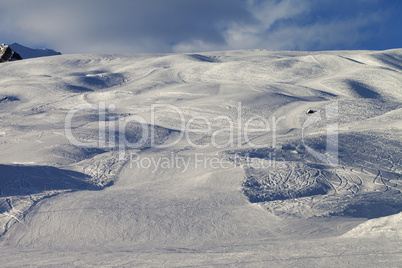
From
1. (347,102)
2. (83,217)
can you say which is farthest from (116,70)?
(83,217)

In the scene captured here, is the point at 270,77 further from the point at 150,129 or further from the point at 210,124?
the point at 150,129

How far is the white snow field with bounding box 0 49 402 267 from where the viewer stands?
10.2 metres

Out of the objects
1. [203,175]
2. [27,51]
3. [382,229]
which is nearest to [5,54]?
[27,51]

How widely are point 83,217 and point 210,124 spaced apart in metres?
16.3

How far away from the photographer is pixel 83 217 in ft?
42.2

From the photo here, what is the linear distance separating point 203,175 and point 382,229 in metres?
9.03

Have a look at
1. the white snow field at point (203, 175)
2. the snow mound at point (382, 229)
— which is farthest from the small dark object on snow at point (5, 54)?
the snow mound at point (382, 229)

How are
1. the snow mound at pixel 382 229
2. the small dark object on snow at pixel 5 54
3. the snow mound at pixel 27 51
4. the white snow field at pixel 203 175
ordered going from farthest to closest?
the snow mound at pixel 27 51
the small dark object on snow at pixel 5 54
the white snow field at pixel 203 175
the snow mound at pixel 382 229

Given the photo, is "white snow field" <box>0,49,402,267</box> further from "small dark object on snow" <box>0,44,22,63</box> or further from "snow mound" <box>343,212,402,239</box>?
"small dark object on snow" <box>0,44,22,63</box>

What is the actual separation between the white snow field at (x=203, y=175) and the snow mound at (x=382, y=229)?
70mm

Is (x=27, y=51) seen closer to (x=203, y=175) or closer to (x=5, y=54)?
(x=5, y=54)

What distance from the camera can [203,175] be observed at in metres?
17.6

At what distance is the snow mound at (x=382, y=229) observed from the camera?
32.7 ft

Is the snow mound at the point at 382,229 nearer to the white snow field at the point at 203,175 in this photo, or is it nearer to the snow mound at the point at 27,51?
the white snow field at the point at 203,175
